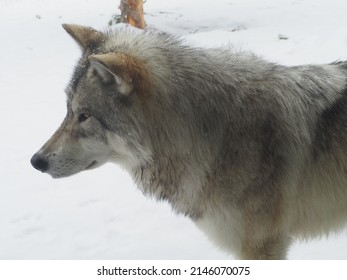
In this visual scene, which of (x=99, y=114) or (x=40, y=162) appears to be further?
(x=40, y=162)

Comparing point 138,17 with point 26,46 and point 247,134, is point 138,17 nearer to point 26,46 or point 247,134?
point 26,46

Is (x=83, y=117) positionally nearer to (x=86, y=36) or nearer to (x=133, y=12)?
(x=86, y=36)

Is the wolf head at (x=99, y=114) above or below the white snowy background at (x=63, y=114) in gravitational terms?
above

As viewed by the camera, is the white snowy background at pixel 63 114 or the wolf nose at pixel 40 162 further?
the white snowy background at pixel 63 114

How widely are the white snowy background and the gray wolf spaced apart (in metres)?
0.69

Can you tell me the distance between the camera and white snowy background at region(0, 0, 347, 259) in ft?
13.4

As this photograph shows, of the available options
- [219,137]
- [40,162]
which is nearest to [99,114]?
[40,162]

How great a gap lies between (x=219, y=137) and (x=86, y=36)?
1.08m

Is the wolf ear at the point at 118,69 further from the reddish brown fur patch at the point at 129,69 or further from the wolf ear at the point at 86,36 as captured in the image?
the wolf ear at the point at 86,36

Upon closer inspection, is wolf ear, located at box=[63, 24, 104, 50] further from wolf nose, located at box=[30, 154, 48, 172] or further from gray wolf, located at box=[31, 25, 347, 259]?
wolf nose, located at box=[30, 154, 48, 172]

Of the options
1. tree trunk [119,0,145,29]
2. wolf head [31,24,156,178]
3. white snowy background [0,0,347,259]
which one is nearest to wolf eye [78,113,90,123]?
wolf head [31,24,156,178]

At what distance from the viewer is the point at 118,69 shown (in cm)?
247

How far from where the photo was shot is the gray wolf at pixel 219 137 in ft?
8.74

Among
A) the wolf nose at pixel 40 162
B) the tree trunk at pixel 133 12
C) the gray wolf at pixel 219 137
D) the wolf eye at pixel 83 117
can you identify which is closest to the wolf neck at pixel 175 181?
the gray wolf at pixel 219 137
